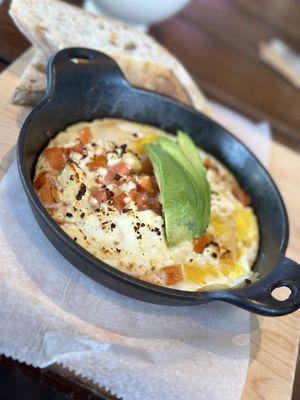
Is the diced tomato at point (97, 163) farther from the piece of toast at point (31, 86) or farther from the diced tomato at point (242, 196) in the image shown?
the diced tomato at point (242, 196)

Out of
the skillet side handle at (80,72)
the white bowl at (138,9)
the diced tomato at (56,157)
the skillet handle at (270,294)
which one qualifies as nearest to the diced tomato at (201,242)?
the skillet handle at (270,294)

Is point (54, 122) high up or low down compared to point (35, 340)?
up

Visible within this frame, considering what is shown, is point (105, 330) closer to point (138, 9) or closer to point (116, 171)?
point (116, 171)

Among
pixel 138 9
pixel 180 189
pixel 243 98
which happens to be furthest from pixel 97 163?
pixel 243 98

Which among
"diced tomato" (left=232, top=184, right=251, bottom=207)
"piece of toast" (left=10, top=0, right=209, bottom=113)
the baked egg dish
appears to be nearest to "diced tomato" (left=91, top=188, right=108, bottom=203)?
the baked egg dish

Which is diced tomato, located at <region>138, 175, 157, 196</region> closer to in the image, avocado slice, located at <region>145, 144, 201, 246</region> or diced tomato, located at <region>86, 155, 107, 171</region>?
avocado slice, located at <region>145, 144, 201, 246</region>

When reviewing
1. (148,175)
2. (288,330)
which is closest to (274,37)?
(148,175)

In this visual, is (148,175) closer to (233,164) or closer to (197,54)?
(233,164)
